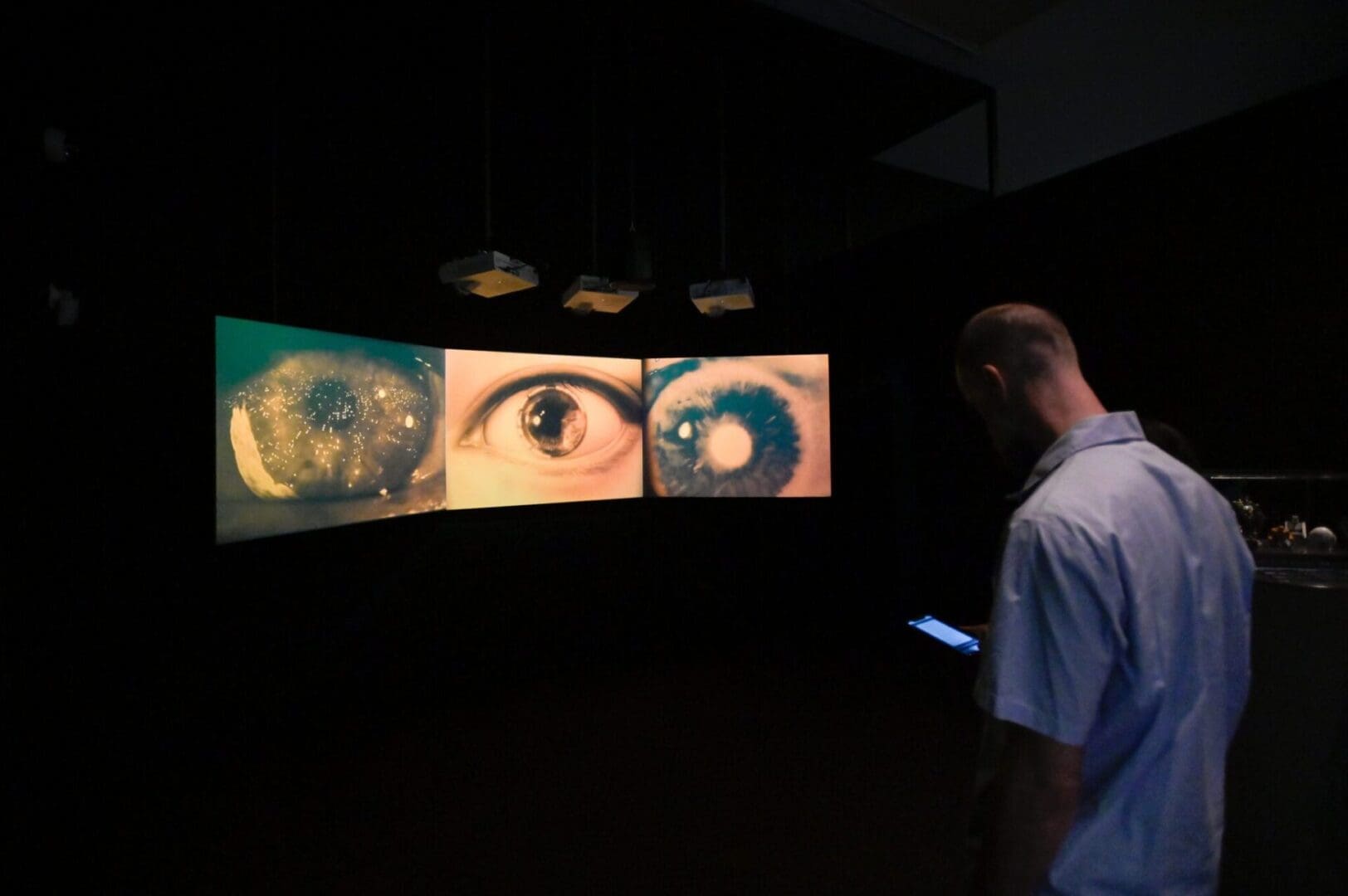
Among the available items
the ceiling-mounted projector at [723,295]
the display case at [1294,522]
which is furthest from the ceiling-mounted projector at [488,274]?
the display case at [1294,522]

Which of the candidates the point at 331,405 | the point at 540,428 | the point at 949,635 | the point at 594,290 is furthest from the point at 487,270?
the point at 949,635

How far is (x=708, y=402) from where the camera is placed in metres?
4.76

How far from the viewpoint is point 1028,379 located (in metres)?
1.11

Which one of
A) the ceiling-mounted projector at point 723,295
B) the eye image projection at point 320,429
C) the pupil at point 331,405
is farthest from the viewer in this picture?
the ceiling-mounted projector at point 723,295

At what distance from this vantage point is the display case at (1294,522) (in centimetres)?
199

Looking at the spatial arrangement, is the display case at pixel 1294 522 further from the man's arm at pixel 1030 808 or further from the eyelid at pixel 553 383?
the eyelid at pixel 553 383

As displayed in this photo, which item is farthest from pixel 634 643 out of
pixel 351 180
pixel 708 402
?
pixel 351 180

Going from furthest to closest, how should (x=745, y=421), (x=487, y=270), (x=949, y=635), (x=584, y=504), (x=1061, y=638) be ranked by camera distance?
(x=745, y=421), (x=584, y=504), (x=487, y=270), (x=949, y=635), (x=1061, y=638)

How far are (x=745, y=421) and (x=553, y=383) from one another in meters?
1.36

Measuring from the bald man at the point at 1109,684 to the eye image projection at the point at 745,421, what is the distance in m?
3.78

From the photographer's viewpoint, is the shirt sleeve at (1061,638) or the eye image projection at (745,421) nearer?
the shirt sleeve at (1061,638)

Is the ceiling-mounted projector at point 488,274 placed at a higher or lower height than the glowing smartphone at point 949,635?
higher

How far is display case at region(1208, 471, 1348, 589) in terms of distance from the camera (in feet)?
6.53

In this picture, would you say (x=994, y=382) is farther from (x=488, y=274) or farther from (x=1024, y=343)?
(x=488, y=274)
